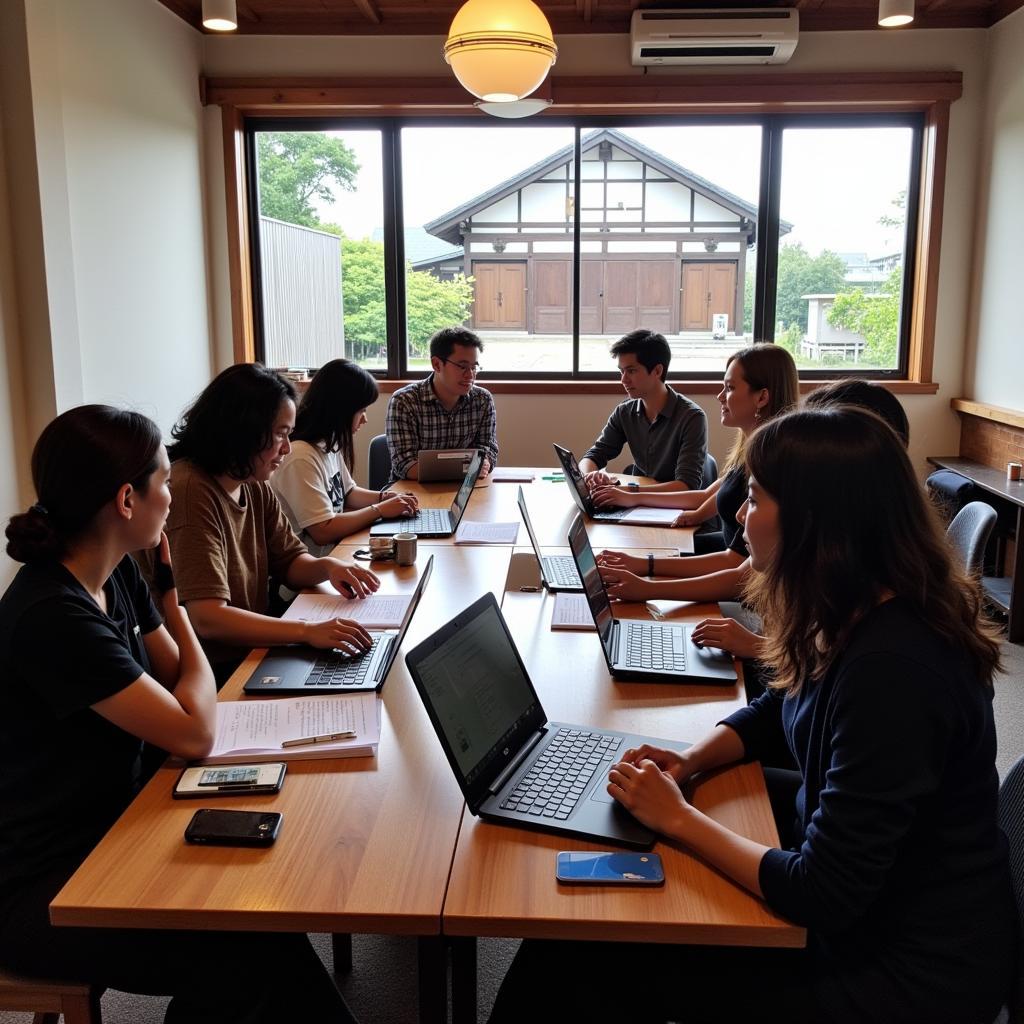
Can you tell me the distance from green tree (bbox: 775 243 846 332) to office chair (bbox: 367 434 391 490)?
244cm

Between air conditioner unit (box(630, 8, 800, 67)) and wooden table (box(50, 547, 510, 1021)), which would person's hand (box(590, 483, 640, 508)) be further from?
air conditioner unit (box(630, 8, 800, 67))

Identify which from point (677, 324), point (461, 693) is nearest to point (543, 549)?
point (461, 693)

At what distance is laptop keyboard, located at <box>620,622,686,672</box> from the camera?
186 cm

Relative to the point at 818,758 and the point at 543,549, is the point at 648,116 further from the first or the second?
the point at 818,758

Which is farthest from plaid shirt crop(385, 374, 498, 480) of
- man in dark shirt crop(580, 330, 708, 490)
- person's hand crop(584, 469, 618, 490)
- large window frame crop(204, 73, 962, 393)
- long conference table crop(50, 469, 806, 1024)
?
long conference table crop(50, 469, 806, 1024)

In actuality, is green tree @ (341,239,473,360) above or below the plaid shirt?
above

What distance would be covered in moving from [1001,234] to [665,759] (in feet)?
14.2

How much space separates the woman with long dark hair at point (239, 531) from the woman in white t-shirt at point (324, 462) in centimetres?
49

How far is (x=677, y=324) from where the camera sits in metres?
5.43

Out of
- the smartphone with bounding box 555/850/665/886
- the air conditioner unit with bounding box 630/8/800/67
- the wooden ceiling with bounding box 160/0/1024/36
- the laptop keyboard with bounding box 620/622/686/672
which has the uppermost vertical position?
the wooden ceiling with bounding box 160/0/1024/36

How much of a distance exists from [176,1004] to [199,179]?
4594mm

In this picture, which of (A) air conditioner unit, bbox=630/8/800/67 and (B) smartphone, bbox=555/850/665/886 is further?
(A) air conditioner unit, bbox=630/8/800/67

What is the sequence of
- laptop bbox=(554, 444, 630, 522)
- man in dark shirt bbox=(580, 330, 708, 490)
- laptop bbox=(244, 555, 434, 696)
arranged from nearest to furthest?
laptop bbox=(244, 555, 434, 696) < laptop bbox=(554, 444, 630, 522) < man in dark shirt bbox=(580, 330, 708, 490)

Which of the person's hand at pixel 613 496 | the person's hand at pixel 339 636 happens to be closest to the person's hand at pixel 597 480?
the person's hand at pixel 613 496
